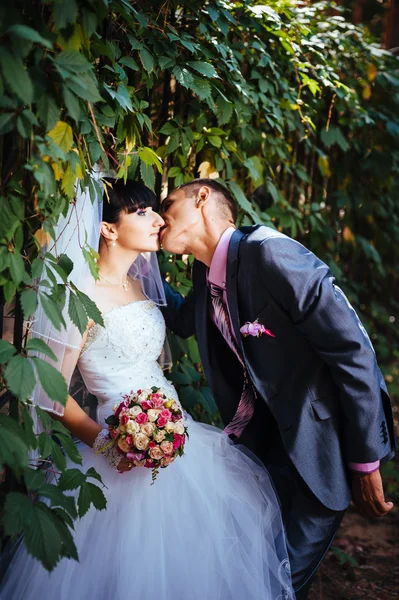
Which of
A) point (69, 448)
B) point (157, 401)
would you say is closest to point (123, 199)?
point (157, 401)

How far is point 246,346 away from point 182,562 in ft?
2.54

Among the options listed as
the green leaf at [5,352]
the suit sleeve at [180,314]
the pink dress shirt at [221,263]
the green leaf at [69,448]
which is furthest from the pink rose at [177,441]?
the suit sleeve at [180,314]

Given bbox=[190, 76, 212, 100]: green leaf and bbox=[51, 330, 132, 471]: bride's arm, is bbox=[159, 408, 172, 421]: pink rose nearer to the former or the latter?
bbox=[51, 330, 132, 471]: bride's arm

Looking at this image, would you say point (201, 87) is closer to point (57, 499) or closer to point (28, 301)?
point (28, 301)

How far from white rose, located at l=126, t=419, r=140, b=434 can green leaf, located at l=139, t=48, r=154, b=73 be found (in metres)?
1.15

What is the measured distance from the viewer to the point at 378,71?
437 centimetres

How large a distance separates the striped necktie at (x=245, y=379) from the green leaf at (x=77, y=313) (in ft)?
2.75

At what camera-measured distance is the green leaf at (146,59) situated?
6.56ft

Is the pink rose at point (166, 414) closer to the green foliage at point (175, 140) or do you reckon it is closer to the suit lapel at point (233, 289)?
the green foliage at point (175, 140)

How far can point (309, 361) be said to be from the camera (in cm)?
219

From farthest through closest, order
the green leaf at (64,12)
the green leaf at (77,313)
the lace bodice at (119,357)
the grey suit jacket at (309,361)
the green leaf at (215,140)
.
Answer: the green leaf at (215,140)
the lace bodice at (119,357)
the grey suit jacket at (309,361)
the green leaf at (77,313)
the green leaf at (64,12)

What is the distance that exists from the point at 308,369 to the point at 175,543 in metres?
0.75

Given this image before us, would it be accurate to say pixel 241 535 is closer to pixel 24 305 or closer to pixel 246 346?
pixel 246 346

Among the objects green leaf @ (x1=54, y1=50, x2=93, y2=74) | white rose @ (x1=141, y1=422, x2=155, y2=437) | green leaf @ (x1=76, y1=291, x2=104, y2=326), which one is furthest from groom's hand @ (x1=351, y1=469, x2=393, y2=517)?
green leaf @ (x1=54, y1=50, x2=93, y2=74)
